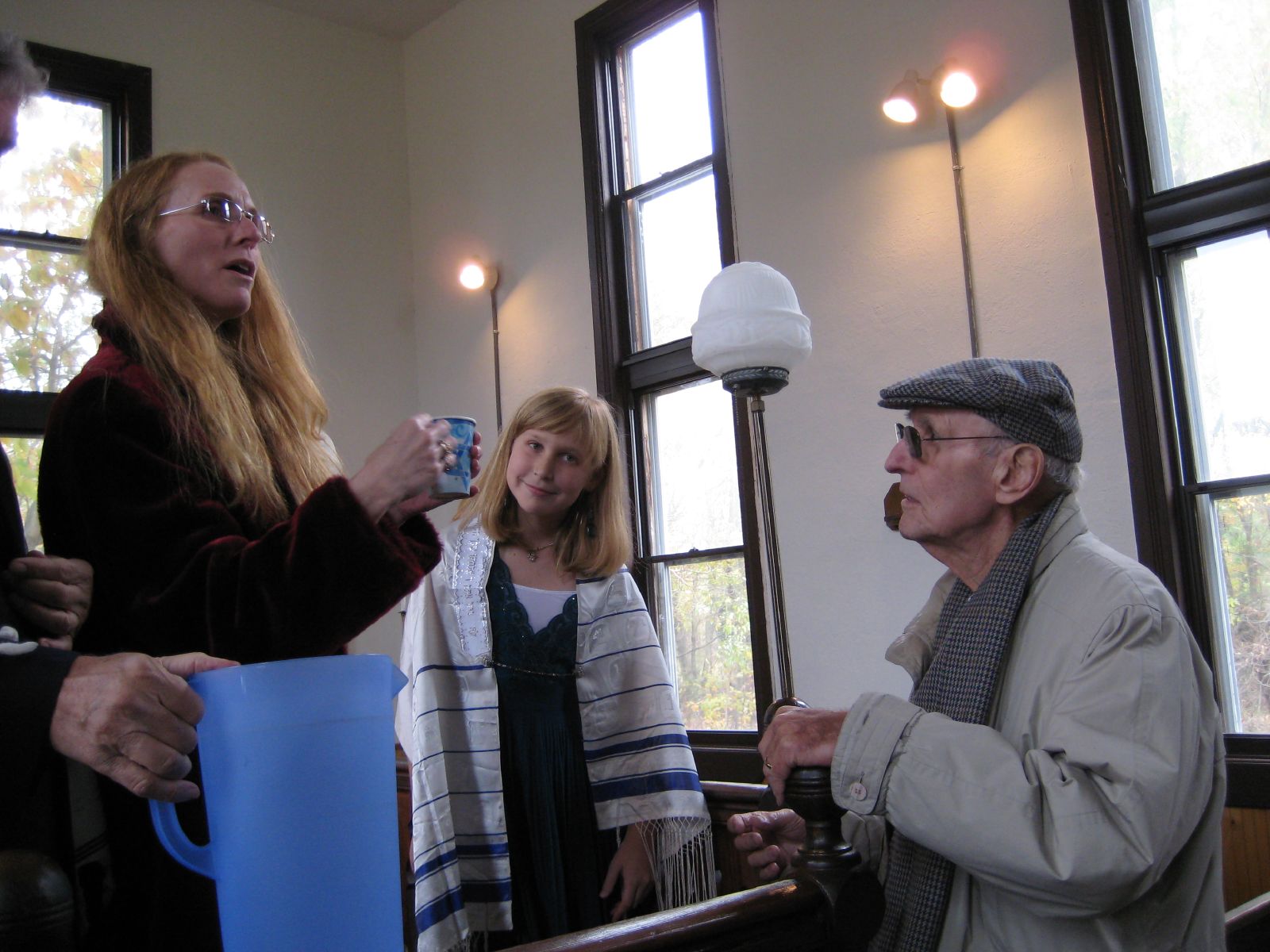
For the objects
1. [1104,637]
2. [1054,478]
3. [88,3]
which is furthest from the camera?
[88,3]

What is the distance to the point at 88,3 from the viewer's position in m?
5.32

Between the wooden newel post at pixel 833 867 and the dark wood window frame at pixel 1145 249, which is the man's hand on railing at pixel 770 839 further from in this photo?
the dark wood window frame at pixel 1145 249

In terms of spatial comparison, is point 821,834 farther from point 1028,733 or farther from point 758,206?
point 758,206

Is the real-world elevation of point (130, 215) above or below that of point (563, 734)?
above

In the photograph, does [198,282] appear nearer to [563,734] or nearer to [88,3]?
[563,734]

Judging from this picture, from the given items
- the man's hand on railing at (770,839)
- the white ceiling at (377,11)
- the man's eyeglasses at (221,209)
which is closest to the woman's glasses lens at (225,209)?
the man's eyeglasses at (221,209)

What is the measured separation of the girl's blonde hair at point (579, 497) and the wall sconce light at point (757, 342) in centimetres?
45

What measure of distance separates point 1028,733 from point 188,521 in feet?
3.36

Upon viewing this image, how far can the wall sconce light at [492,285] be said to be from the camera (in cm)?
570

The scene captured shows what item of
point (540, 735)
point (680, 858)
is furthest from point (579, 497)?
point (680, 858)

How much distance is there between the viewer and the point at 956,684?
57.8 inches

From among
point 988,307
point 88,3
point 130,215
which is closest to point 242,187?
point 130,215

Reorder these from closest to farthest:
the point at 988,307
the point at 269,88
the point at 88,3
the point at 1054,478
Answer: the point at 1054,478 → the point at 988,307 → the point at 88,3 → the point at 269,88

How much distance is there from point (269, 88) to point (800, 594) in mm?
4034
